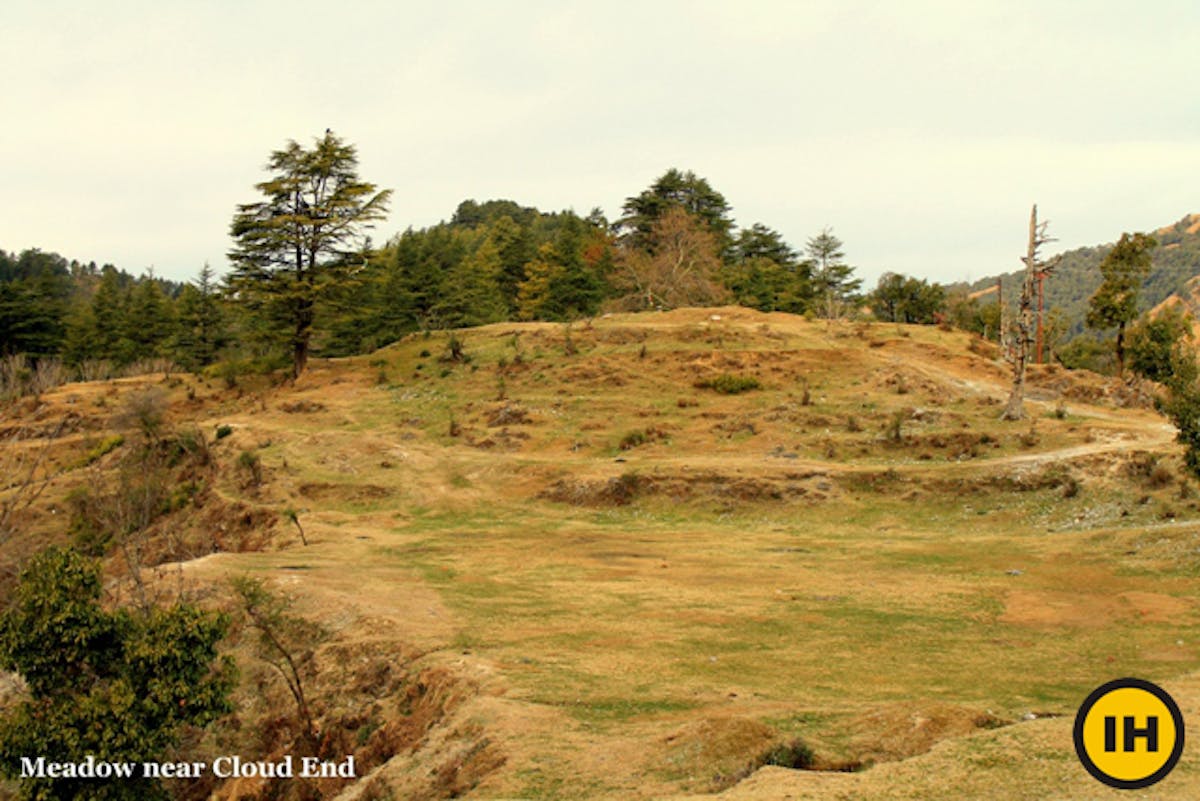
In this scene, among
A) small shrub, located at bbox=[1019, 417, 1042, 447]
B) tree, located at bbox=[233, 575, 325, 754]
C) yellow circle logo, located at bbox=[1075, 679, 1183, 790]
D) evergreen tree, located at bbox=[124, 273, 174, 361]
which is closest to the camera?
yellow circle logo, located at bbox=[1075, 679, 1183, 790]

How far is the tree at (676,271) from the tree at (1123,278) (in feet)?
83.9

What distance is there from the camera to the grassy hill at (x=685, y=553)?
10539 millimetres

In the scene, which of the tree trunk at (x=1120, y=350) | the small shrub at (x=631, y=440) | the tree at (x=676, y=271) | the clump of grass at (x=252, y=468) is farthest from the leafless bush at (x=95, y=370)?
the tree trunk at (x=1120, y=350)

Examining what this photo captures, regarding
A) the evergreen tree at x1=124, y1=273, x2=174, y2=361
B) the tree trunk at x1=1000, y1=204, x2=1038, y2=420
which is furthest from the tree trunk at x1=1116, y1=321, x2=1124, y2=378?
the evergreen tree at x1=124, y1=273, x2=174, y2=361

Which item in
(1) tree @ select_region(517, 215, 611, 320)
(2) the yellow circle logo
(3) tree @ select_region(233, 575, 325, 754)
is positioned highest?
(1) tree @ select_region(517, 215, 611, 320)

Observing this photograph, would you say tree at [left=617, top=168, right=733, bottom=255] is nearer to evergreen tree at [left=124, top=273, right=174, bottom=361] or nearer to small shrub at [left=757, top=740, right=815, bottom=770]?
evergreen tree at [left=124, top=273, right=174, bottom=361]

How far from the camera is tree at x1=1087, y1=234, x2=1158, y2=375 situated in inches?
1989

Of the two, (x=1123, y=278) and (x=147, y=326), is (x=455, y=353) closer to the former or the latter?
(x=147, y=326)

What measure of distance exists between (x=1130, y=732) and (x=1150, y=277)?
14723cm

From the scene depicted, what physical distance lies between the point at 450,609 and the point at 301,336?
122 ft

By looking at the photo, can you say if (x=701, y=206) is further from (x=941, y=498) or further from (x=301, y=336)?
(x=941, y=498)

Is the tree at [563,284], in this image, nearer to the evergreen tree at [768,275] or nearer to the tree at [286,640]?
the evergreen tree at [768,275]

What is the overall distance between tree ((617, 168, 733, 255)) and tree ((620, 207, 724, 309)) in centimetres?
429

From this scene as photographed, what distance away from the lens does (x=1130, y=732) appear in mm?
5719
